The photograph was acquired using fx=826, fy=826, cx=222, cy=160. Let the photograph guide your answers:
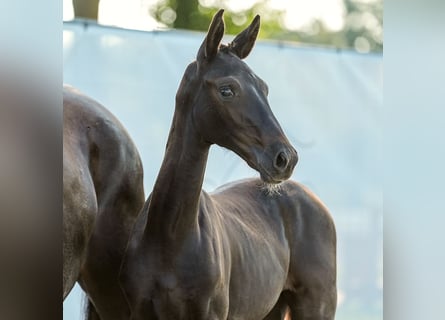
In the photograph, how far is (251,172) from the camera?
2.45m

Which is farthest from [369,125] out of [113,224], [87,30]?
[113,224]

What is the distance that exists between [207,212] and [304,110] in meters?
0.98

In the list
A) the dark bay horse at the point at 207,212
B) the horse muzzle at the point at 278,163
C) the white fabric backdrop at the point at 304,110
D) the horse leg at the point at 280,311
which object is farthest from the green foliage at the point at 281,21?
the horse leg at the point at 280,311

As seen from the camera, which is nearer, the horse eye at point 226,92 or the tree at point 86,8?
the horse eye at point 226,92

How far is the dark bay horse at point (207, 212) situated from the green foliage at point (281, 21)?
498 mm

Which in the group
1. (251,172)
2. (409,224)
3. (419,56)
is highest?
(419,56)

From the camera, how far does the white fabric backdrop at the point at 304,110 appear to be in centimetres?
229

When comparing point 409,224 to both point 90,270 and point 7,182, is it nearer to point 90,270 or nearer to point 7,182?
point 90,270

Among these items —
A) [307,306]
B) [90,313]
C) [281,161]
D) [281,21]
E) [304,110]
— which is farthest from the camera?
[304,110]

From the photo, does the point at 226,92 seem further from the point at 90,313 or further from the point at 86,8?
the point at 90,313

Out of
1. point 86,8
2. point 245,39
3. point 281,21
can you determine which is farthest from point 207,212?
point 281,21

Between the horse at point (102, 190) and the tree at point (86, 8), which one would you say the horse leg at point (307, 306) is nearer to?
the horse at point (102, 190)

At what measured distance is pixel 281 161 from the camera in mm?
1472

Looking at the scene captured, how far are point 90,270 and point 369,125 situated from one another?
1200 mm
